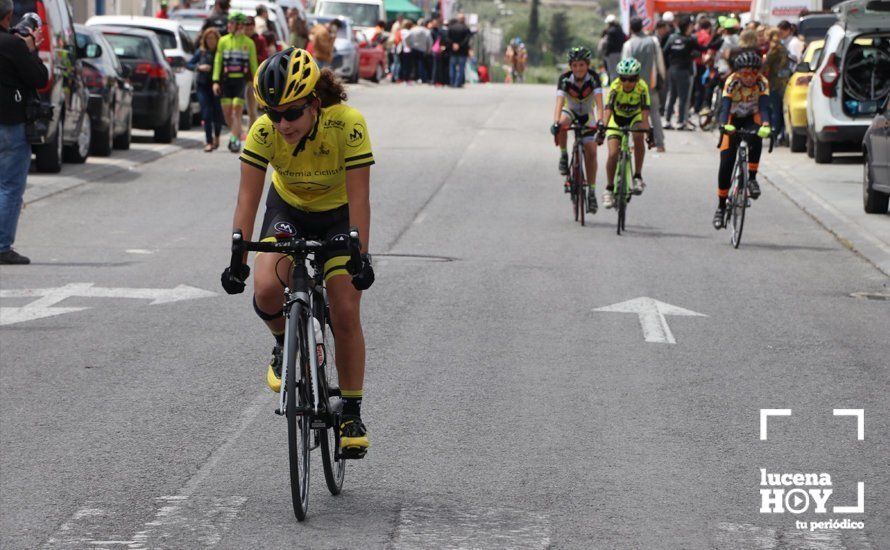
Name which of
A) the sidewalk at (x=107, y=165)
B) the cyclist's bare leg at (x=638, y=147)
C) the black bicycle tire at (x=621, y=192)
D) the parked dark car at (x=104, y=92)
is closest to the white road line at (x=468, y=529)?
the black bicycle tire at (x=621, y=192)

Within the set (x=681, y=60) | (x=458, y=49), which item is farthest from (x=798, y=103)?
(x=458, y=49)

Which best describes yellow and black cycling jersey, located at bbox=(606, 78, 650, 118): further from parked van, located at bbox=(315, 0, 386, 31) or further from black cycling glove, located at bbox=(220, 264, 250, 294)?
parked van, located at bbox=(315, 0, 386, 31)

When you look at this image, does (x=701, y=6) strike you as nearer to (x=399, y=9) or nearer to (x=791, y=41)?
(x=791, y=41)

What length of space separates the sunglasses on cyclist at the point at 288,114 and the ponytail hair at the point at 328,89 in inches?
6.7

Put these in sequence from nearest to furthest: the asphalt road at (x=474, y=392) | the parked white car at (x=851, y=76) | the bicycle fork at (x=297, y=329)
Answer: the bicycle fork at (x=297, y=329) → the asphalt road at (x=474, y=392) → the parked white car at (x=851, y=76)

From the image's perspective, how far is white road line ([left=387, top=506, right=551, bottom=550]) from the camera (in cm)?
602

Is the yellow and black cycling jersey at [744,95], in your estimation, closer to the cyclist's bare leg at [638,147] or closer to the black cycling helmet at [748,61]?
the black cycling helmet at [748,61]

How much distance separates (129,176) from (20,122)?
8088mm

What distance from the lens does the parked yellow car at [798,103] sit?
25.8 metres

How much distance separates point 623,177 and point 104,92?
342 inches

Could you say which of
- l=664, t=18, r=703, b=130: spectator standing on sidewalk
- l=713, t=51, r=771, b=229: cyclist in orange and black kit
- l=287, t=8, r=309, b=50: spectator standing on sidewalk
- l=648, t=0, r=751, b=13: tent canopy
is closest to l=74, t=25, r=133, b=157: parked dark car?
l=287, t=8, r=309, b=50: spectator standing on sidewalk

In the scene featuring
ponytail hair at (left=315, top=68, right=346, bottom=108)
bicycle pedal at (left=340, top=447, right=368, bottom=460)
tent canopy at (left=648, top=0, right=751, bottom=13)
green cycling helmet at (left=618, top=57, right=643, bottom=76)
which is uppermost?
ponytail hair at (left=315, top=68, right=346, bottom=108)

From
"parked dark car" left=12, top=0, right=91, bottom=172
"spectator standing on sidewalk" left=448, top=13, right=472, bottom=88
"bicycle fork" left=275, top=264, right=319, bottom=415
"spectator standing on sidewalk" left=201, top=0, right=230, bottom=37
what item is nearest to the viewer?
"bicycle fork" left=275, top=264, right=319, bottom=415

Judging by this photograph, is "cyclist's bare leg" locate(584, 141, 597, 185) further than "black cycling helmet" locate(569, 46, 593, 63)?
Yes
